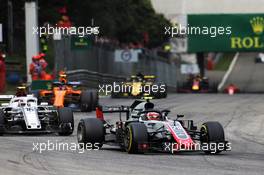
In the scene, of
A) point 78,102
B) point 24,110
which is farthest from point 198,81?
point 24,110

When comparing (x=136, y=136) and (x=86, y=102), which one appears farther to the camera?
(x=86, y=102)

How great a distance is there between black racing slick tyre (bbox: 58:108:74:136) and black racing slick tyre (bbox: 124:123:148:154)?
3.93 metres

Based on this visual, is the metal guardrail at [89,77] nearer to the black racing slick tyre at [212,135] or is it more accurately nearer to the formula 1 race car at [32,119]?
the formula 1 race car at [32,119]

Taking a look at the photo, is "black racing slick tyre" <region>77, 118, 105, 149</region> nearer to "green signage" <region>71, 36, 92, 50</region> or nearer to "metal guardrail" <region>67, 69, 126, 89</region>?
"metal guardrail" <region>67, 69, 126, 89</region>

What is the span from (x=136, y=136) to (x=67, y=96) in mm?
11445

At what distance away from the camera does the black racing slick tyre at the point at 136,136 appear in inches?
549

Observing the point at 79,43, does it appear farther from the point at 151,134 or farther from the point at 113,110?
the point at 151,134

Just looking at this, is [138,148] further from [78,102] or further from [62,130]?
[78,102]

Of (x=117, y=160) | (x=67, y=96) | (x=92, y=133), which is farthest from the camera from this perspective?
(x=67, y=96)

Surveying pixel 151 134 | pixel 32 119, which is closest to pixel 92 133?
pixel 151 134

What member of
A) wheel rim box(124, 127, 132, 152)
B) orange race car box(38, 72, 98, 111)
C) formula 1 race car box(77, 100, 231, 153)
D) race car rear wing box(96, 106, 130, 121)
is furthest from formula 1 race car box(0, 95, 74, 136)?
orange race car box(38, 72, 98, 111)

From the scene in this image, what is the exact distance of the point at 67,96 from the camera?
25.2m

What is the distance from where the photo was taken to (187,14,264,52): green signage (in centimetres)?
4634

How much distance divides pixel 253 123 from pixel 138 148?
8.80 m
